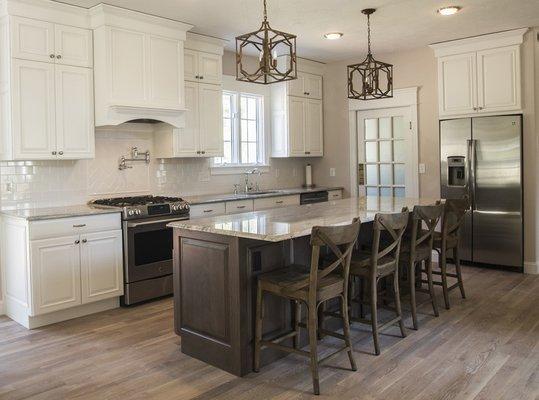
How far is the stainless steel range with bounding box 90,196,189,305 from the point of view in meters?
4.32

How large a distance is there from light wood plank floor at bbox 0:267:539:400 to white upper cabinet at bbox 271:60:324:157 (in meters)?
3.17

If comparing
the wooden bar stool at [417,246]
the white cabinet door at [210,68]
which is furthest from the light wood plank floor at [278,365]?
the white cabinet door at [210,68]

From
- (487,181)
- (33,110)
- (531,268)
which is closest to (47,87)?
(33,110)

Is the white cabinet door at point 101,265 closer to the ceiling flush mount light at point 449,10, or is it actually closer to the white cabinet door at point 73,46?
the white cabinet door at point 73,46

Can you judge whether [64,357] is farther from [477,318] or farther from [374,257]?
[477,318]

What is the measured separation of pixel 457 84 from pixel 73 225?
4.34 metres

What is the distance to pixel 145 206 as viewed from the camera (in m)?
4.39

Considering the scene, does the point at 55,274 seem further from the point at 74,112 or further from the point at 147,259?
the point at 74,112

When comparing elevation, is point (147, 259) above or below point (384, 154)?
below

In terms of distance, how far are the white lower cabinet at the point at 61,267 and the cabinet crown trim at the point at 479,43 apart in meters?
4.09

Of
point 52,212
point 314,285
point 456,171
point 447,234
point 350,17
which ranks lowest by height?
point 314,285

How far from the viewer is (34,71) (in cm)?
405

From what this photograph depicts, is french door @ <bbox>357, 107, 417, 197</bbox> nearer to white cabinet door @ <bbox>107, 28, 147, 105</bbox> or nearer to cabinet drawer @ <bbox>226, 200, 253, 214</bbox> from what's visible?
cabinet drawer @ <bbox>226, 200, 253, 214</bbox>

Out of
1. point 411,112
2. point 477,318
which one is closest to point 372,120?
point 411,112
